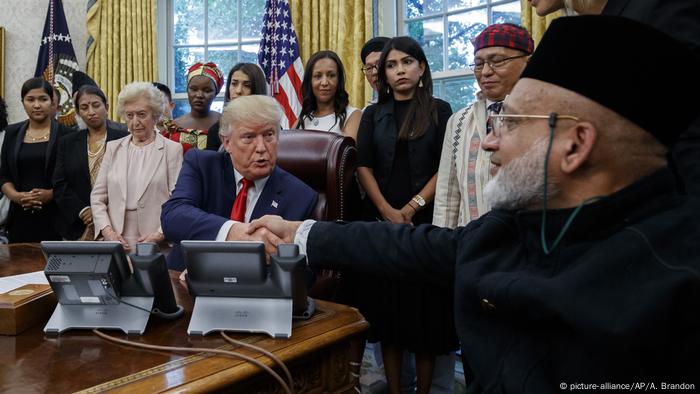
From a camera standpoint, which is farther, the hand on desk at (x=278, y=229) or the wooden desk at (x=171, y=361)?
the hand on desk at (x=278, y=229)

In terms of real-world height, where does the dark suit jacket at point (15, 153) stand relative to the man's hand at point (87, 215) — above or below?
above

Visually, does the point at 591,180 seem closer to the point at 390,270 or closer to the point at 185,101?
the point at 390,270

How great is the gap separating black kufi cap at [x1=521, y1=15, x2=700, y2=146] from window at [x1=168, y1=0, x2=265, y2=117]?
5254 millimetres

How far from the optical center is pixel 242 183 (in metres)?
2.36

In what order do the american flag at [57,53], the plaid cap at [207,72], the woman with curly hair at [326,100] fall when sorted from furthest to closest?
the american flag at [57,53]
the plaid cap at [207,72]
the woman with curly hair at [326,100]

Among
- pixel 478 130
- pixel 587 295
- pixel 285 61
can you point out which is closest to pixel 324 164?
pixel 478 130

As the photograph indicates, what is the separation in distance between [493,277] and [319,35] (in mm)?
4210

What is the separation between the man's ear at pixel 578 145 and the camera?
42.4 inches

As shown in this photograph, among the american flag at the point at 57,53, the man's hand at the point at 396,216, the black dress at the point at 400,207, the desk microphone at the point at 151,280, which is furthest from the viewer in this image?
the american flag at the point at 57,53

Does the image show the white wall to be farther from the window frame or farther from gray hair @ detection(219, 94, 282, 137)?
gray hair @ detection(219, 94, 282, 137)

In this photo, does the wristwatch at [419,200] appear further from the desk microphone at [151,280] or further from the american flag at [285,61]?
the american flag at [285,61]

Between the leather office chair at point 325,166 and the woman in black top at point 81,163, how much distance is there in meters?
1.58

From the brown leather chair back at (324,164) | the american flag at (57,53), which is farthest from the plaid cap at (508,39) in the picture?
the american flag at (57,53)

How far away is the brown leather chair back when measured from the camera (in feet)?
8.20
